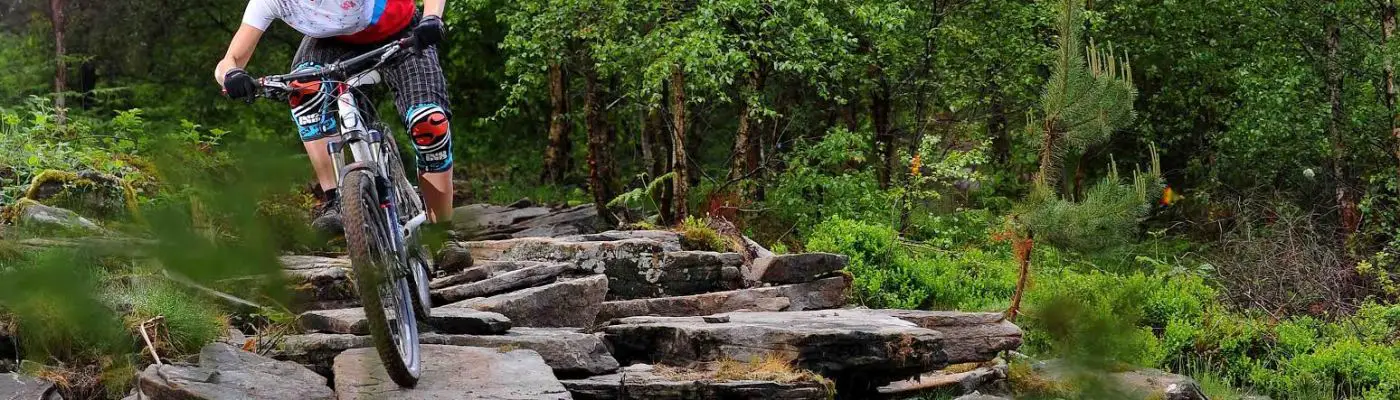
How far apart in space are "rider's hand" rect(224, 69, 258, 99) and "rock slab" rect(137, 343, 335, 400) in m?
0.91

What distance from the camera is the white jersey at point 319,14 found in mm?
4281

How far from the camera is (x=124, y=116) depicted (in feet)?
29.0

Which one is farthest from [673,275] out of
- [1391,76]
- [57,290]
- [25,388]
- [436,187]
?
[1391,76]

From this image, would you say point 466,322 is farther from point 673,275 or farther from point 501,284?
point 673,275

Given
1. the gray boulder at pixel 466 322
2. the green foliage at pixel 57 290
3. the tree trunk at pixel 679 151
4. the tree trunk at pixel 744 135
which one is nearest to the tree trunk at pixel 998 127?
the tree trunk at pixel 744 135

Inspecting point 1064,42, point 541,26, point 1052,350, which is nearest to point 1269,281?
point 1064,42

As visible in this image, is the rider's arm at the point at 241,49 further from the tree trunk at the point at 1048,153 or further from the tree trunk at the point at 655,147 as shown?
the tree trunk at the point at 655,147

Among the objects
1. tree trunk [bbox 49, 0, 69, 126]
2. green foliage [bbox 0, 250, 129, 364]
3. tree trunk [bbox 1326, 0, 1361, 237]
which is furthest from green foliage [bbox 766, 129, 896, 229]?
green foliage [bbox 0, 250, 129, 364]

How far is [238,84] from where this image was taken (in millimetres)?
3912

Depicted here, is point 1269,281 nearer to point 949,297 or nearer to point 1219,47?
point 949,297

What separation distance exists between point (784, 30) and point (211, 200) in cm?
1122

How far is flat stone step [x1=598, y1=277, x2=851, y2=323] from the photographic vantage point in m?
7.15

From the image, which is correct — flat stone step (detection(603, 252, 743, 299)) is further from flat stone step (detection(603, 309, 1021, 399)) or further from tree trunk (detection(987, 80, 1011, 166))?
tree trunk (detection(987, 80, 1011, 166))

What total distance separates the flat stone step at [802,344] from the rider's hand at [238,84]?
2.35m
